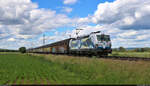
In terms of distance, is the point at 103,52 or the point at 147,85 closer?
the point at 147,85

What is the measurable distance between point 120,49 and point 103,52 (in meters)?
49.9

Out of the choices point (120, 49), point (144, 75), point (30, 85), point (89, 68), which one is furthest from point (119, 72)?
point (120, 49)

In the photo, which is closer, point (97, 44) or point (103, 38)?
point (97, 44)

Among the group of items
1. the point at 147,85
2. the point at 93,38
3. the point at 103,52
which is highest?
the point at 93,38

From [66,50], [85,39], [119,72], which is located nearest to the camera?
[119,72]

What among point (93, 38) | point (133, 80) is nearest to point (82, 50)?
point (93, 38)

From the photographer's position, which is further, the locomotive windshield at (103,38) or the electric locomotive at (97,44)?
the locomotive windshield at (103,38)

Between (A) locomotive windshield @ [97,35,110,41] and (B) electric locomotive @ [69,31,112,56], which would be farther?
(A) locomotive windshield @ [97,35,110,41]

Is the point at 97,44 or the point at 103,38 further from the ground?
the point at 103,38

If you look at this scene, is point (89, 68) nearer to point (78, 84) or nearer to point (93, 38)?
point (78, 84)

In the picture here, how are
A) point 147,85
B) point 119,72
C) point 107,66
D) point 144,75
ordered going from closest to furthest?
point 147,85
point 144,75
point 119,72
point 107,66

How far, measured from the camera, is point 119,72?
594 inches

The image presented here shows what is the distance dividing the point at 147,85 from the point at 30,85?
6730 mm

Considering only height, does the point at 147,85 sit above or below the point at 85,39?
below
